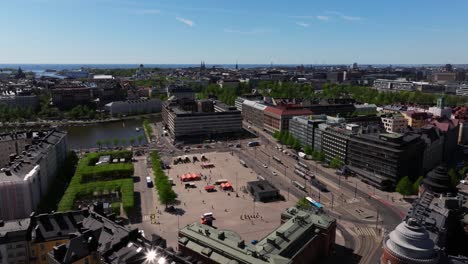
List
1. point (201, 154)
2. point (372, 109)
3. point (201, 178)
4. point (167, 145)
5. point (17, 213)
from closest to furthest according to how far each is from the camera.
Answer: point (17, 213) → point (201, 178) → point (201, 154) → point (167, 145) → point (372, 109)

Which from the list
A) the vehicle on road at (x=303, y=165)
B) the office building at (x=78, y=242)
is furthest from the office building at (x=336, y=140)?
the office building at (x=78, y=242)

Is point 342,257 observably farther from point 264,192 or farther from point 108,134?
point 108,134

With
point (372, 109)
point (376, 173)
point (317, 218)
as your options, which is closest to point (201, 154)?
point (376, 173)

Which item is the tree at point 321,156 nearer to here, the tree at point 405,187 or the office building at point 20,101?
the tree at point 405,187

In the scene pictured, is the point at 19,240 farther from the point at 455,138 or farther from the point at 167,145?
the point at 455,138

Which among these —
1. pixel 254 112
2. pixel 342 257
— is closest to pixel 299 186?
pixel 342 257

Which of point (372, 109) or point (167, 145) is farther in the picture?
point (372, 109)
